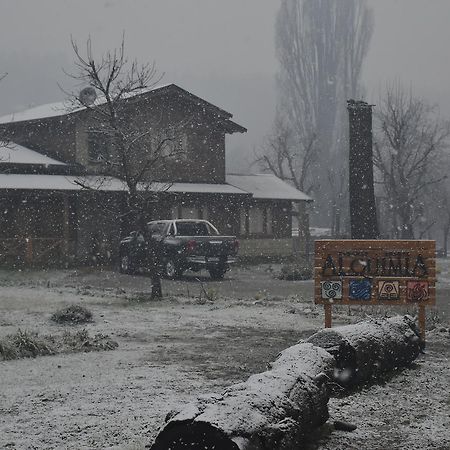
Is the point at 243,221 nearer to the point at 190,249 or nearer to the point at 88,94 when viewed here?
the point at 88,94

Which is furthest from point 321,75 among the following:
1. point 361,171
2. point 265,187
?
point 361,171

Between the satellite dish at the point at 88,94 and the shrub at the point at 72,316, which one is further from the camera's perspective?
the satellite dish at the point at 88,94

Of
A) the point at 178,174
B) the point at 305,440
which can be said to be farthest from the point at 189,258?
the point at 305,440

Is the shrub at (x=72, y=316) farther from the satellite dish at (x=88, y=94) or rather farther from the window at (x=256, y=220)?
the window at (x=256, y=220)

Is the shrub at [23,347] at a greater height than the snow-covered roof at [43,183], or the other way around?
the snow-covered roof at [43,183]

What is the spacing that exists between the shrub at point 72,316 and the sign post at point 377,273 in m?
4.36

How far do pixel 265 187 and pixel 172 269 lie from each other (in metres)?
14.4

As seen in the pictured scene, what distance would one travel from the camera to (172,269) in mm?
20094

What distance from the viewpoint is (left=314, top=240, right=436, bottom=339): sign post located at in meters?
8.52

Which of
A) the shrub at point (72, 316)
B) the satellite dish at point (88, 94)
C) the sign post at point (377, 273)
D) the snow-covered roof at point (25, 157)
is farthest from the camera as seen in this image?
the satellite dish at point (88, 94)

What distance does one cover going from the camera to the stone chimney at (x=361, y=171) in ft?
52.2

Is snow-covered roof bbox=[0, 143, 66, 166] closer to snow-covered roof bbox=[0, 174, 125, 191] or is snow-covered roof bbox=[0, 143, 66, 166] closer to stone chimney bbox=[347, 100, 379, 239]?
snow-covered roof bbox=[0, 174, 125, 191]

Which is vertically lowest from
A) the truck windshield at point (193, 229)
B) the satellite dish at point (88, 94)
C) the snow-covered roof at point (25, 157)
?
the truck windshield at point (193, 229)

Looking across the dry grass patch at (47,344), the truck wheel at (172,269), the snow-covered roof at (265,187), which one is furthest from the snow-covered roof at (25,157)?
the dry grass patch at (47,344)
